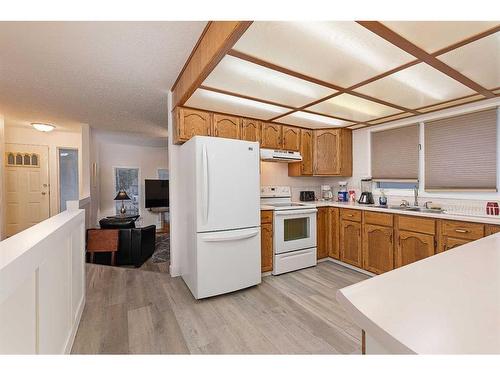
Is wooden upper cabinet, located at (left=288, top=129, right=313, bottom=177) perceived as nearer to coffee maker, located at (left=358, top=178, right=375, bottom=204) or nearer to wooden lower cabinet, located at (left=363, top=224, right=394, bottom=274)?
coffee maker, located at (left=358, top=178, right=375, bottom=204)

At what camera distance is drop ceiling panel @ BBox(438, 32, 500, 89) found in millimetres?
1450

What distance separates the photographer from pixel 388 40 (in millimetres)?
1400

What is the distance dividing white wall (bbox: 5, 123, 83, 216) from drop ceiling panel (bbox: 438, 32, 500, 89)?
6151 millimetres

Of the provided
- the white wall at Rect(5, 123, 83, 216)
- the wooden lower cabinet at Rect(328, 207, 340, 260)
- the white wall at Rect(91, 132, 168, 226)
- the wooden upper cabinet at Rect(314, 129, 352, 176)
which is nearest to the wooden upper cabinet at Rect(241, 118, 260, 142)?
the wooden upper cabinet at Rect(314, 129, 352, 176)

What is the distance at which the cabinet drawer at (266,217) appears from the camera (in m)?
2.84

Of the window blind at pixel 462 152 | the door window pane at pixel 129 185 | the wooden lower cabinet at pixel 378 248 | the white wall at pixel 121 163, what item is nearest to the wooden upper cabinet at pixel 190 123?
the wooden lower cabinet at pixel 378 248

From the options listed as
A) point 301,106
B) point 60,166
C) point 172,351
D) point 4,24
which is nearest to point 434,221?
point 301,106

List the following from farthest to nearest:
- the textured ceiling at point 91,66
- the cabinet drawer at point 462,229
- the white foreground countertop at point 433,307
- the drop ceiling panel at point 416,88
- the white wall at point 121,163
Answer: the white wall at point 121,163
the cabinet drawer at point 462,229
the drop ceiling panel at point 416,88
the textured ceiling at point 91,66
the white foreground countertop at point 433,307

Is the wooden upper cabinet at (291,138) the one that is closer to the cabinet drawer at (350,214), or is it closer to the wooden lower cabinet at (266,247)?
the cabinet drawer at (350,214)

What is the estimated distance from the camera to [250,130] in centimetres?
302

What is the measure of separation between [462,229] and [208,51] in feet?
8.71

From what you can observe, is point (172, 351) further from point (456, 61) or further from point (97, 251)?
point (456, 61)

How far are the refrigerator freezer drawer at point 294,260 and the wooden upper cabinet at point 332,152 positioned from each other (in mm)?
1266
